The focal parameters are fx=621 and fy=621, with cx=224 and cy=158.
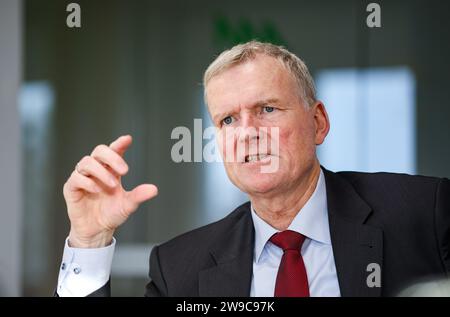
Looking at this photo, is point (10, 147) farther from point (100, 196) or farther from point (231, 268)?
point (231, 268)

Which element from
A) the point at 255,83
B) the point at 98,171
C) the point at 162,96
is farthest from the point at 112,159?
the point at 162,96

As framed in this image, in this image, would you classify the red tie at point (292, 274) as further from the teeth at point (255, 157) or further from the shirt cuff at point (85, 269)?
the shirt cuff at point (85, 269)

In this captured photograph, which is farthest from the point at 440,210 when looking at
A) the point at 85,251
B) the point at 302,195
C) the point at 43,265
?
the point at 43,265

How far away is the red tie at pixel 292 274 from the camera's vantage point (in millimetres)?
1110

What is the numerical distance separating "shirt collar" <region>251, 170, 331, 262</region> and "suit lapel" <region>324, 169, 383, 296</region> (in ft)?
0.05

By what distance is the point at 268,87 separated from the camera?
112 centimetres

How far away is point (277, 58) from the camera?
1146 millimetres

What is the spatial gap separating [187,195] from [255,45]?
1.50ft

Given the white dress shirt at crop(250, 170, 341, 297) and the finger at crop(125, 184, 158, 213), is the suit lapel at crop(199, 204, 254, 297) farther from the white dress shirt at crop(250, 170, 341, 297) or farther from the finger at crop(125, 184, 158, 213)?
the finger at crop(125, 184, 158, 213)

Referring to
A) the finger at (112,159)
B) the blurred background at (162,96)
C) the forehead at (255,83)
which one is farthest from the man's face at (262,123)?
the finger at (112,159)

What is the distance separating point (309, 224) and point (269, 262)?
0.33 feet
